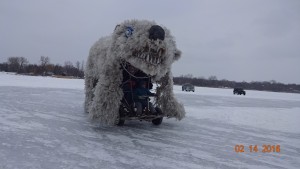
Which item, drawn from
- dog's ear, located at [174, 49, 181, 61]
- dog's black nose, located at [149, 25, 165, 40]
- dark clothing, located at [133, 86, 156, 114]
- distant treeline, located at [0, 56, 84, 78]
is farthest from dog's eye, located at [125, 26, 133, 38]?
distant treeline, located at [0, 56, 84, 78]

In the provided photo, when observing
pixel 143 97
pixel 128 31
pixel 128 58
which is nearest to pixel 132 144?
pixel 128 58

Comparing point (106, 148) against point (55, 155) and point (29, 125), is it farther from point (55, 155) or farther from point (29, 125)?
point (29, 125)

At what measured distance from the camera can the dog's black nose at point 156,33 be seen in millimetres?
5441

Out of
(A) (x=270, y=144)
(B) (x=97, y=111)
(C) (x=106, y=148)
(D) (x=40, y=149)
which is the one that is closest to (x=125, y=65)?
(B) (x=97, y=111)

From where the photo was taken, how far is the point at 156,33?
17.8 ft

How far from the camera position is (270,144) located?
5230 mm

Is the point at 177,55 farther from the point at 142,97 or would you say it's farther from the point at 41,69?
the point at 41,69

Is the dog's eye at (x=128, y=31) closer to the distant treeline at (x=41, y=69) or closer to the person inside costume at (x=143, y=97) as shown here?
the person inside costume at (x=143, y=97)

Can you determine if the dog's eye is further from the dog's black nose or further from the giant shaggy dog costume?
the dog's black nose

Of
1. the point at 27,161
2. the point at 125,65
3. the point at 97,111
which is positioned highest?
the point at 125,65

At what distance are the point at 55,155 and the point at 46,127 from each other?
6.47 feet
